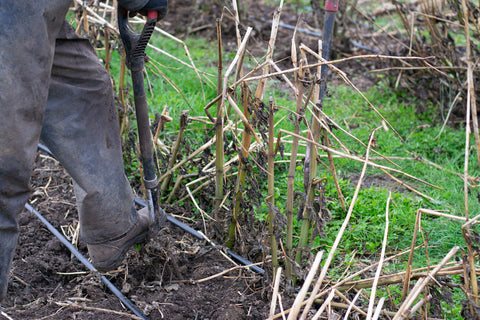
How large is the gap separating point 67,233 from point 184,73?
224 cm

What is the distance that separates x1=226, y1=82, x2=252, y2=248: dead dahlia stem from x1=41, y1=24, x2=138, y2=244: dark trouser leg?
51cm

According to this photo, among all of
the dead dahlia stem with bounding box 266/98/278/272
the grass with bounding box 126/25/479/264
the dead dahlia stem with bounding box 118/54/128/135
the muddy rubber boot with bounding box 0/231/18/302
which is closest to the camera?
the muddy rubber boot with bounding box 0/231/18/302

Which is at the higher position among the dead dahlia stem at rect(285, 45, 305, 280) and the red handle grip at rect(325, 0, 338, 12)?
the red handle grip at rect(325, 0, 338, 12)

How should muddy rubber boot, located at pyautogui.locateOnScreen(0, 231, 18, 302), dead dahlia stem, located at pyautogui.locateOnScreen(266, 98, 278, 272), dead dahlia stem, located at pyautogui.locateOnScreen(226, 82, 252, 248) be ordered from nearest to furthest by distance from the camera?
1. muddy rubber boot, located at pyautogui.locateOnScreen(0, 231, 18, 302)
2. dead dahlia stem, located at pyautogui.locateOnScreen(266, 98, 278, 272)
3. dead dahlia stem, located at pyautogui.locateOnScreen(226, 82, 252, 248)

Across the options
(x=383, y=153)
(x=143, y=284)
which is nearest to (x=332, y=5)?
(x=143, y=284)

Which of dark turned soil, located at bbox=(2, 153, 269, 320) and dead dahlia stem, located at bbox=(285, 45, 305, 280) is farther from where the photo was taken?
dark turned soil, located at bbox=(2, 153, 269, 320)

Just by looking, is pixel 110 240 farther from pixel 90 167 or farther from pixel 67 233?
pixel 67 233

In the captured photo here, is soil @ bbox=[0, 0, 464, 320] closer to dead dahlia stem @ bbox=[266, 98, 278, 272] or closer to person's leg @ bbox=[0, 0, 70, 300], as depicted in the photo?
dead dahlia stem @ bbox=[266, 98, 278, 272]

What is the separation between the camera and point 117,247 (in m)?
2.23

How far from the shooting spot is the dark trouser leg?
191cm

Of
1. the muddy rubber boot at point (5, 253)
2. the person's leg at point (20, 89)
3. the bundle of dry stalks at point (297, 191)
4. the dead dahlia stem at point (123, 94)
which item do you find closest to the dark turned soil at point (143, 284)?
the bundle of dry stalks at point (297, 191)

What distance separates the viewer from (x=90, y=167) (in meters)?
2.00

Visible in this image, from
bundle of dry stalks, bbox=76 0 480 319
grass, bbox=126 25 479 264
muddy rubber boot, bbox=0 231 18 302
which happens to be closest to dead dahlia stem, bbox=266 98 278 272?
bundle of dry stalks, bbox=76 0 480 319

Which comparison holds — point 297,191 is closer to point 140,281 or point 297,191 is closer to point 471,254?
point 471,254
